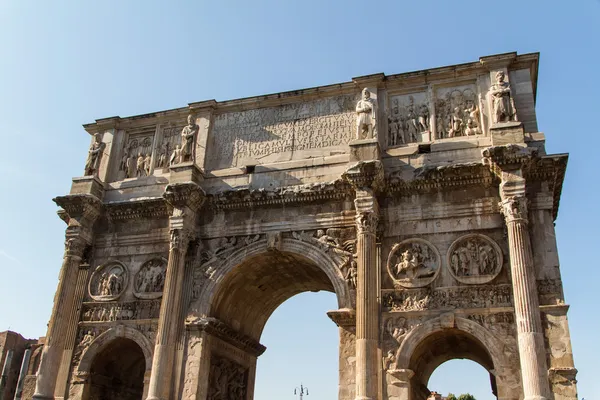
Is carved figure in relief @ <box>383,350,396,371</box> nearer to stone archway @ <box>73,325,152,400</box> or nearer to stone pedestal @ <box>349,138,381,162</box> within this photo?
stone pedestal @ <box>349,138,381,162</box>

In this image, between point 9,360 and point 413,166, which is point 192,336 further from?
point 9,360

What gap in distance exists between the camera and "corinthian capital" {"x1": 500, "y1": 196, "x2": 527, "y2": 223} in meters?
11.8

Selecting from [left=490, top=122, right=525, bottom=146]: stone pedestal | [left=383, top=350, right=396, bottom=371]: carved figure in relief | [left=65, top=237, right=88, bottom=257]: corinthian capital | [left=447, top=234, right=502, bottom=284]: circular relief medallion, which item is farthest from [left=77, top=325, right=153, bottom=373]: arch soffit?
[left=490, top=122, right=525, bottom=146]: stone pedestal

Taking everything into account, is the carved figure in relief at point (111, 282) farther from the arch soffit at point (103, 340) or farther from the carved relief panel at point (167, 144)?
the carved relief panel at point (167, 144)

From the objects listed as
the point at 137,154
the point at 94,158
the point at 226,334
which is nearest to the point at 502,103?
the point at 226,334

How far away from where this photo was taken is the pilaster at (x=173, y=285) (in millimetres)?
12953

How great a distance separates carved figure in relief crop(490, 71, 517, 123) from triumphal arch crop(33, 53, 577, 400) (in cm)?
4

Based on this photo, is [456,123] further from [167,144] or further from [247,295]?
[167,144]

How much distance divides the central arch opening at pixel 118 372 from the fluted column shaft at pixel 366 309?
5.85 metres

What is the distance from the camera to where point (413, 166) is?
13.4 metres

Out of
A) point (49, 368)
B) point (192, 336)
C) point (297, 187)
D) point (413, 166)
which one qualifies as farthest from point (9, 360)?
point (413, 166)

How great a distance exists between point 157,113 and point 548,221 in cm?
1043

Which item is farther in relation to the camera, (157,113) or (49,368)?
(157,113)

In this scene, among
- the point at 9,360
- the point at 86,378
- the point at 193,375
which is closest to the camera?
the point at 193,375
